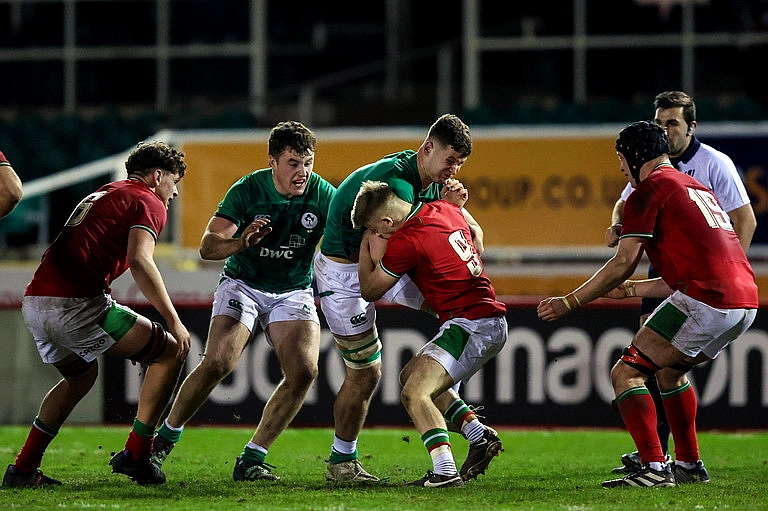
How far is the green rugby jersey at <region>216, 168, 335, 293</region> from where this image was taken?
24.8 feet

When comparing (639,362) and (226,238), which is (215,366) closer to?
(226,238)

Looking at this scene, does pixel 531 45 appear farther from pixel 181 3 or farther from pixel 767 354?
pixel 767 354

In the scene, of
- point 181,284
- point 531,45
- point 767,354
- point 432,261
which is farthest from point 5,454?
point 531,45

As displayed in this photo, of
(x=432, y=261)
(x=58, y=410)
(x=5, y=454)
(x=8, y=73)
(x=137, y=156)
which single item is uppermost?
(x=8, y=73)

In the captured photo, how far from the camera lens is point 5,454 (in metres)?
8.85

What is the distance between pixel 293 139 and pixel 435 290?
3.97 feet

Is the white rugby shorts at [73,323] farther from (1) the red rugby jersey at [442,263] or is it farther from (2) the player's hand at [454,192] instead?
(2) the player's hand at [454,192]

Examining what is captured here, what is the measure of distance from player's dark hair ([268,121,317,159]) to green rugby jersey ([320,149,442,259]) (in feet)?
1.00

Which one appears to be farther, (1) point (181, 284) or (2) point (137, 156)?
(1) point (181, 284)

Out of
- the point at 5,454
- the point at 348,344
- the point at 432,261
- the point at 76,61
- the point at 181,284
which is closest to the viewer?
the point at 432,261

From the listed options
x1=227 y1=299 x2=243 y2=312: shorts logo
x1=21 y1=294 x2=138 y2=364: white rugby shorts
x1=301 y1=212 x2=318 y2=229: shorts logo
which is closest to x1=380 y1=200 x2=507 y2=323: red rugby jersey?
x1=301 y1=212 x2=318 y2=229: shorts logo

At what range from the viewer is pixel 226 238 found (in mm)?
7316

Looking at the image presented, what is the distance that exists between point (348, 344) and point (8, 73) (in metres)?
13.4

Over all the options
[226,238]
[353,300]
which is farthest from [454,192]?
[226,238]
